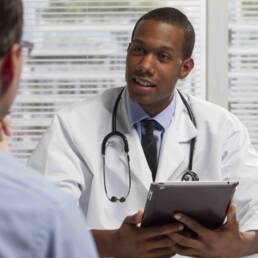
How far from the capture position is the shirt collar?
1.78 m

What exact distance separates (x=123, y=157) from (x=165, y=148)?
0.13 m

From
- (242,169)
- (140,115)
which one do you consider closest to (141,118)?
(140,115)

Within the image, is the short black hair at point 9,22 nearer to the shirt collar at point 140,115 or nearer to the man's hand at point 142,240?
the man's hand at point 142,240

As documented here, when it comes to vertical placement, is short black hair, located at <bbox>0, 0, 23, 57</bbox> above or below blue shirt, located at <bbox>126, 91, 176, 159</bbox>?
above

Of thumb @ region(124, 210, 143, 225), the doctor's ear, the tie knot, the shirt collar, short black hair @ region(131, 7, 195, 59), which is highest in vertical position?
short black hair @ region(131, 7, 195, 59)

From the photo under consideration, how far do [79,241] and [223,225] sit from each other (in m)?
0.96

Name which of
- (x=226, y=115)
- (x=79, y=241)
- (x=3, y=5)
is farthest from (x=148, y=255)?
(x=3, y=5)

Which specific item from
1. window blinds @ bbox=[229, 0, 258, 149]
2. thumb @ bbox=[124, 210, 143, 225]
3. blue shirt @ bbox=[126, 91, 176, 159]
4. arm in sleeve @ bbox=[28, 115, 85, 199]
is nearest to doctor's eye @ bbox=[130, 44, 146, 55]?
blue shirt @ bbox=[126, 91, 176, 159]

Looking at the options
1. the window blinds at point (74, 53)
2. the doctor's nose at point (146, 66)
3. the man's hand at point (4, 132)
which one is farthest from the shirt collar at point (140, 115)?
the man's hand at point (4, 132)

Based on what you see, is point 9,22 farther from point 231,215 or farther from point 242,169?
point 242,169

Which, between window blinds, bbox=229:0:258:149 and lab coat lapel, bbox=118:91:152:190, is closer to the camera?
lab coat lapel, bbox=118:91:152:190

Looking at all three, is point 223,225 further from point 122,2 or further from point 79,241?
point 122,2

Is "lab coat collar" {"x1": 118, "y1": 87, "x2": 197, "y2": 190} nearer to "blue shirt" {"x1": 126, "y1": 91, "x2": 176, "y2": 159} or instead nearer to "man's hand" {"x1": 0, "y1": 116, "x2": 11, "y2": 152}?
"blue shirt" {"x1": 126, "y1": 91, "x2": 176, "y2": 159}

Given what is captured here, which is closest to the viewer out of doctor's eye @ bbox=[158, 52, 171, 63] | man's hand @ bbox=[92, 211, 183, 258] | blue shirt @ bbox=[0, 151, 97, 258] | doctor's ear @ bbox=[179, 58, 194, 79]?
blue shirt @ bbox=[0, 151, 97, 258]
